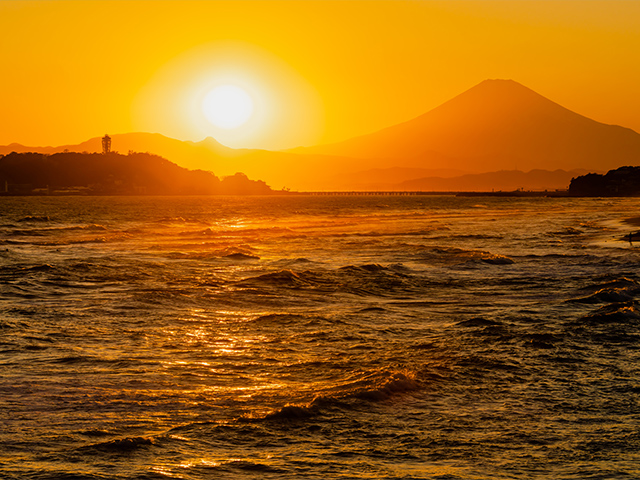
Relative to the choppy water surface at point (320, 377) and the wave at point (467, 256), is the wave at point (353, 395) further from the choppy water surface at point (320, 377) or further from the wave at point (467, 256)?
the wave at point (467, 256)

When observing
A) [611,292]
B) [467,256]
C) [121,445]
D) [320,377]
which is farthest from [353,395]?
[467,256]

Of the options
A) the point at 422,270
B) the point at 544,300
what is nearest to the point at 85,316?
the point at 544,300

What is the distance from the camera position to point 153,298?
2581 centimetres

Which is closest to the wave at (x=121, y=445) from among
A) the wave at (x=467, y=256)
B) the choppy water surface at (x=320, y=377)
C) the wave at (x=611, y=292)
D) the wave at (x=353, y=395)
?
the choppy water surface at (x=320, y=377)

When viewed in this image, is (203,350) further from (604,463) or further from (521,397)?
(604,463)

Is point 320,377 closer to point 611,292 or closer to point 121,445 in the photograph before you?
point 121,445

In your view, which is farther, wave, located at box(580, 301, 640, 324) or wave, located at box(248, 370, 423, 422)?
wave, located at box(580, 301, 640, 324)

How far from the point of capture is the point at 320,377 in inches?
581

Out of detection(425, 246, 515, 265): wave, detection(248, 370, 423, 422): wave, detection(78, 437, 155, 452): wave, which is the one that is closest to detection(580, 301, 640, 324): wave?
detection(248, 370, 423, 422): wave

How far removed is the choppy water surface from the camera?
10359 millimetres

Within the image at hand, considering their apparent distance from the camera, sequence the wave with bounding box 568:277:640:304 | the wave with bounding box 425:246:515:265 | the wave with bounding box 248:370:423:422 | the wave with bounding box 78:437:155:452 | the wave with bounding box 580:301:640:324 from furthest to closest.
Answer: the wave with bounding box 425:246:515:265 < the wave with bounding box 568:277:640:304 < the wave with bounding box 580:301:640:324 < the wave with bounding box 248:370:423:422 < the wave with bounding box 78:437:155:452

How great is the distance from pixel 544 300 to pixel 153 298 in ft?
46.1

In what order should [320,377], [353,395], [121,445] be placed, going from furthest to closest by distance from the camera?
[320,377]
[353,395]
[121,445]

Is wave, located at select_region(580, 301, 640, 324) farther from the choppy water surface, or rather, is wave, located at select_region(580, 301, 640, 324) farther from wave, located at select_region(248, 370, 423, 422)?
wave, located at select_region(248, 370, 423, 422)
